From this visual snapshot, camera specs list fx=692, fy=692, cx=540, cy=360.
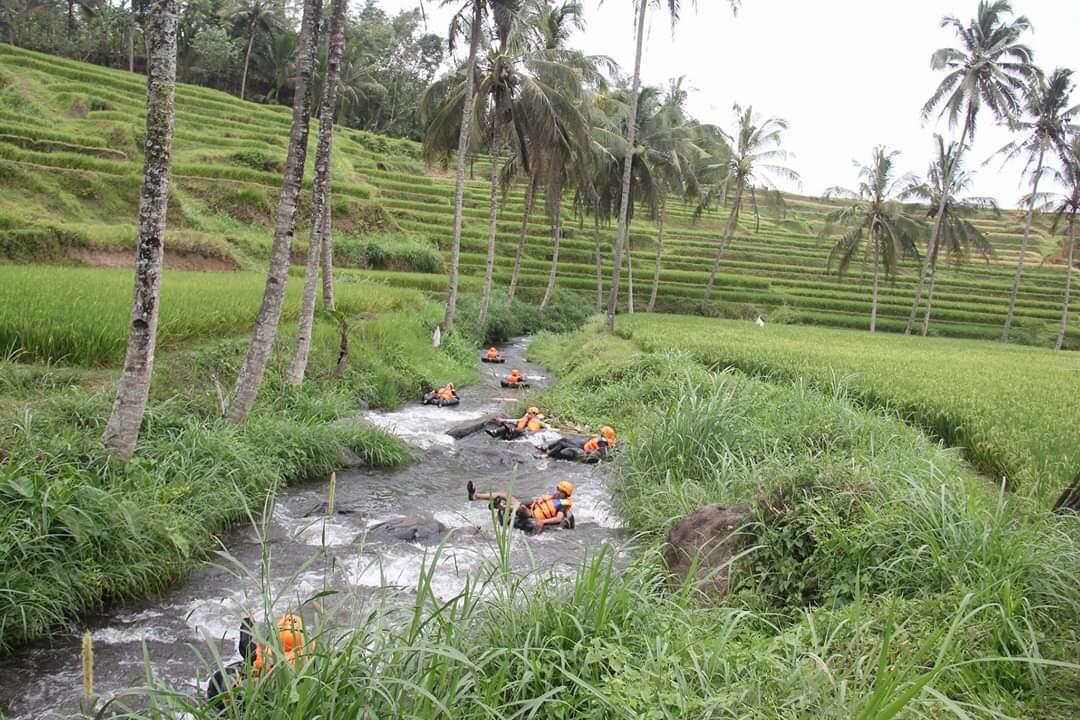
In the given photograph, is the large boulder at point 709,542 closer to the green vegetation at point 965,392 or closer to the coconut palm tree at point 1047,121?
the green vegetation at point 965,392

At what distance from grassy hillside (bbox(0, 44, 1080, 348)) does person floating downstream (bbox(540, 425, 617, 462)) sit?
1201 cm

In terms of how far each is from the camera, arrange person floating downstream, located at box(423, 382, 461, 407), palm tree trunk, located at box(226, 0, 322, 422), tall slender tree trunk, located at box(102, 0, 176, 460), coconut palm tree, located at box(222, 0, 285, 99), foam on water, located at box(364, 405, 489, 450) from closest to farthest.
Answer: tall slender tree trunk, located at box(102, 0, 176, 460)
palm tree trunk, located at box(226, 0, 322, 422)
foam on water, located at box(364, 405, 489, 450)
person floating downstream, located at box(423, 382, 461, 407)
coconut palm tree, located at box(222, 0, 285, 99)

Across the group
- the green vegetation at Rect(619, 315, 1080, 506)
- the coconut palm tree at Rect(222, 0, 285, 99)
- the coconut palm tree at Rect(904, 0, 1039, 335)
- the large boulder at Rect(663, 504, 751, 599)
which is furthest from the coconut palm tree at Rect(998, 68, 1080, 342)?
the coconut palm tree at Rect(222, 0, 285, 99)

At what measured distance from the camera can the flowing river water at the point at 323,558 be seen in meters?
3.80

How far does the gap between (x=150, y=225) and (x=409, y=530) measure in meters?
3.41

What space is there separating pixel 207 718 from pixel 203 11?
178 feet

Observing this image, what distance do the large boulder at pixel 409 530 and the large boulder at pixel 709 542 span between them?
7.89ft

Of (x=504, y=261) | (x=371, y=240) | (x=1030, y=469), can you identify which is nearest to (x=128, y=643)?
(x=1030, y=469)

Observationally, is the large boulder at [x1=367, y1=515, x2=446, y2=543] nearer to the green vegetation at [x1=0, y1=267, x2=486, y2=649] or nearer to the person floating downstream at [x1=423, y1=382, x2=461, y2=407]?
the green vegetation at [x1=0, y1=267, x2=486, y2=649]

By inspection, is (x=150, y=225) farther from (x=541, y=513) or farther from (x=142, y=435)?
(x=541, y=513)

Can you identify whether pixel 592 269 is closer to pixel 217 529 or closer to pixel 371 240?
pixel 371 240

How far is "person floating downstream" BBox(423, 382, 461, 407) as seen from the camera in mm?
12438

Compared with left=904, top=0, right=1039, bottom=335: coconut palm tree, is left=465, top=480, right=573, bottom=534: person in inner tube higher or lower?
lower

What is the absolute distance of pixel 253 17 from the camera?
45.0 m
